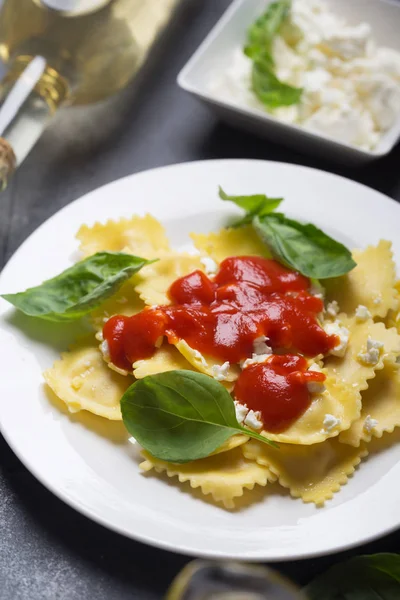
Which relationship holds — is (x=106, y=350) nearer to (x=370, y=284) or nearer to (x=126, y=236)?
(x=126, y=236)

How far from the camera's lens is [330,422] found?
3180mm

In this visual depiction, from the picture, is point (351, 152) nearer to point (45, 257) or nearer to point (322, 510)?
point (45, 257)

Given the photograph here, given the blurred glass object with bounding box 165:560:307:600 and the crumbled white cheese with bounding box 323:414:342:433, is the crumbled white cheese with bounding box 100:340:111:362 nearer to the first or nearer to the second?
the crumbled white cheese with bounding box 323:414:342:433

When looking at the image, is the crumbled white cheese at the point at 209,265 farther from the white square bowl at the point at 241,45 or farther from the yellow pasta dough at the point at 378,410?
the white square bowl at the point at 241,45

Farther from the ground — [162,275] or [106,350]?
[162,275]

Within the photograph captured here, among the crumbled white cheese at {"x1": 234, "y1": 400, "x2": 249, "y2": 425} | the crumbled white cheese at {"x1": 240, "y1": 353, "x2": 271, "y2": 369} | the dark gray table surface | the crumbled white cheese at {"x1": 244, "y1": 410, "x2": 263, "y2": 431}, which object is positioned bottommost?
the dark gray table surface

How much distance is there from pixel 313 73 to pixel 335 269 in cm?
187

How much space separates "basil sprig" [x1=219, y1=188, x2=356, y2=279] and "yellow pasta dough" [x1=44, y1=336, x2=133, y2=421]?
0.98 m

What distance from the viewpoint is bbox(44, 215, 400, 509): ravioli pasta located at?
3176mm

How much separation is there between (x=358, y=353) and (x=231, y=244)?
94 centimetres

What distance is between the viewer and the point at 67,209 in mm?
4145

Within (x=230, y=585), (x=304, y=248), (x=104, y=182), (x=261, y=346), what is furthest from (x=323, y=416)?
(x=104, y=182)

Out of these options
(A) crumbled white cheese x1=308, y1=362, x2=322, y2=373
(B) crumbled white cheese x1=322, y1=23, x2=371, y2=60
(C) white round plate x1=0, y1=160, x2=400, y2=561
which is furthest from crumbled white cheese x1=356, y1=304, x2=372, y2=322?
(B) crumbled white cheese x1=322, y1=23, x2=371, y2=60

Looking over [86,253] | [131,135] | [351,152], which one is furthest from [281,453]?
[131,135]
